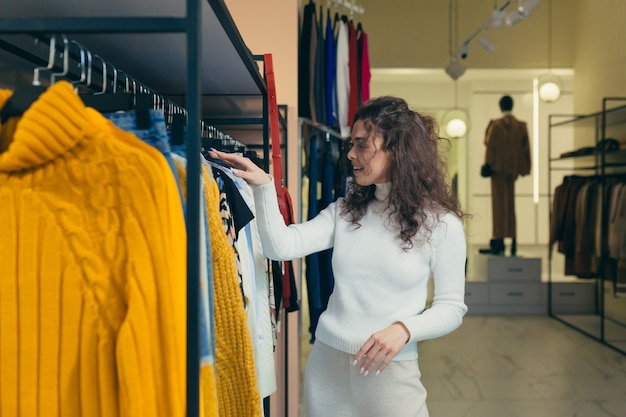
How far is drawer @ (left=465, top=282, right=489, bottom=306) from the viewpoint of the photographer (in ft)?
20.3

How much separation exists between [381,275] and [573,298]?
17.6 feet

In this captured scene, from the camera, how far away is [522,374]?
13.1 feet

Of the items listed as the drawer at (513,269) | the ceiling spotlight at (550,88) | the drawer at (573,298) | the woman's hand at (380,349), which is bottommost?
the drawer at (573,298)

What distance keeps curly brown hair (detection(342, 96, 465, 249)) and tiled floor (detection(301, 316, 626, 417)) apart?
81.2 inches

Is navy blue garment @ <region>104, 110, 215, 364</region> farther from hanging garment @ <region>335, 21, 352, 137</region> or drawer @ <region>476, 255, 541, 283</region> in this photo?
drawer @ <region>476, 255, 541, 283</region>

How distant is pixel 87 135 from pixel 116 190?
0.30 ft

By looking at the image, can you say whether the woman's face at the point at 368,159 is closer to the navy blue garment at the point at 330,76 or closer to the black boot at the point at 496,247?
the navy blue garment at the point at 330,76

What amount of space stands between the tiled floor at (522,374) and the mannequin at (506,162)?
4.42 ft

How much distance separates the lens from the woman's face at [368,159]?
1.59 meters

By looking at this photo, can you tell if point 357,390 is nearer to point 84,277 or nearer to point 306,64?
point 84,277

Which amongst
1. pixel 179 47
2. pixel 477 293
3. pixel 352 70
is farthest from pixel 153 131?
pixel 477 293

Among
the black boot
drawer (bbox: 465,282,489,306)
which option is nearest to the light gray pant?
drawer (bbox: 465,282,489,306)

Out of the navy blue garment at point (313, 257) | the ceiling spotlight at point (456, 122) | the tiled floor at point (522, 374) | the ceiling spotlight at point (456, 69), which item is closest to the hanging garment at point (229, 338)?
the navy blue garment at point (313, 257)

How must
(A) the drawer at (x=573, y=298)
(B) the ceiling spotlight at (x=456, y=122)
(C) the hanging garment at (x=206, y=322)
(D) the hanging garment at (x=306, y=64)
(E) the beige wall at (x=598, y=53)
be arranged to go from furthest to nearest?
(B) the ceiling spotlight at (x=456, y=122) → (A) the drawer at (x=573, y=298) → (E) the beige wall at (x=598, y=53) → (D) the hanging garment at (x=306, y=64) → (C) the hanging garment at (x=206, y=322)
